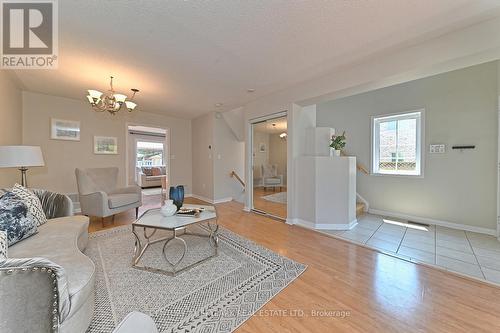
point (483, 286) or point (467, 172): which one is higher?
point (467, 172)

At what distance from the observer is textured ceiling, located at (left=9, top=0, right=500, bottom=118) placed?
5.41 feet

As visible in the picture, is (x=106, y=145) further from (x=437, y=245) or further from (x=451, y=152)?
(x=451, y=152)

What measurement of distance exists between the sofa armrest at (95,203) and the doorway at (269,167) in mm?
2771

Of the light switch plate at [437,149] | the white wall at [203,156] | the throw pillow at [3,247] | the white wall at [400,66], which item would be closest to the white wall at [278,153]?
the white wall at [400,66]

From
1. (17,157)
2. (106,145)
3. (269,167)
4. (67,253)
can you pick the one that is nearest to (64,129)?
(106,145)

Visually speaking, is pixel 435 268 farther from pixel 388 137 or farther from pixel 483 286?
pixel 388 137

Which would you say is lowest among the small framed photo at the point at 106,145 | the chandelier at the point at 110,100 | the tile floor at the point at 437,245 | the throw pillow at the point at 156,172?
the tile floor at the point at 437,245

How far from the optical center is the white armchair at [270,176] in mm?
4441

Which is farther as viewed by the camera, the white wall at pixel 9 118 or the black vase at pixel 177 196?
the white wall at pixel 9 118

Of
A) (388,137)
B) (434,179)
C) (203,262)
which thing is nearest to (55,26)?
(203,262)

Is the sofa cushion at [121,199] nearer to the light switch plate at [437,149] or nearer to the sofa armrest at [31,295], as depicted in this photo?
the sofa armrest at [31,295]

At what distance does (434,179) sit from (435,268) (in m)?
2.19

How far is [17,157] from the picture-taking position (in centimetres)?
230

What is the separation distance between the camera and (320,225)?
330cm
